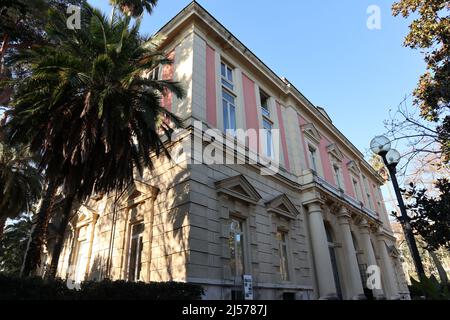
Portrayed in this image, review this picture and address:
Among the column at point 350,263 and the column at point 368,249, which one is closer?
the column at point 350,263

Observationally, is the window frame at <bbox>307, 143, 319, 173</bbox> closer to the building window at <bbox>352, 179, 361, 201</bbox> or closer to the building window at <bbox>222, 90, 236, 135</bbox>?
the building window at <bbox>222, 90, 236, 135</bbox>

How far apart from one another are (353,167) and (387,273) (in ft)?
27.4

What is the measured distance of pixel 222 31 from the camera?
14.5 metres

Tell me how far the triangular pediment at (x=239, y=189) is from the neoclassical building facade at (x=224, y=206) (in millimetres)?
39

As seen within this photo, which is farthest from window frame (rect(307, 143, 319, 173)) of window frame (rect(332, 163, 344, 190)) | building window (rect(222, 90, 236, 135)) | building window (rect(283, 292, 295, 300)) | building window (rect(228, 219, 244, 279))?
building window (rect(228, 219, 244, 279))

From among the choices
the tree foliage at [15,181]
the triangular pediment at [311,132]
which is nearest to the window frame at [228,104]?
the triangular pediment at [311,132]

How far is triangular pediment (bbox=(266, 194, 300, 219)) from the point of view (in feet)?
41.8

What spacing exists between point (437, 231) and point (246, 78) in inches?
454

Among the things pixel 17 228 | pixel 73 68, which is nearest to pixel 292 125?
pixel 73 68

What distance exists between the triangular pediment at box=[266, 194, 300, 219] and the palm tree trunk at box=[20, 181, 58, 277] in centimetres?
796

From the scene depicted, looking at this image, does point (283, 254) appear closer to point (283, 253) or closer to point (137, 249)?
point (283, 253)

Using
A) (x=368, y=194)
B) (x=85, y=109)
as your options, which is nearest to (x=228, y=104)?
(x=85, y=109)

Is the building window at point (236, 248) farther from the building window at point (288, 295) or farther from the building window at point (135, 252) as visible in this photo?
the building window at point (135, 252)

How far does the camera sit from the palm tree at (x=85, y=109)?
357 inches
